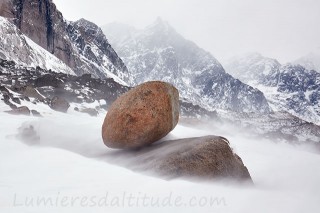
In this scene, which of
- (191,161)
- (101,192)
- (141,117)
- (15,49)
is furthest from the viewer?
(15,49)

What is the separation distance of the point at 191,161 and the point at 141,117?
348 centimetres

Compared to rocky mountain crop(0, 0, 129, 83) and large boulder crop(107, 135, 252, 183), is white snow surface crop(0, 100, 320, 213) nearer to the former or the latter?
large boulder crop(107, 135, 252, 183)

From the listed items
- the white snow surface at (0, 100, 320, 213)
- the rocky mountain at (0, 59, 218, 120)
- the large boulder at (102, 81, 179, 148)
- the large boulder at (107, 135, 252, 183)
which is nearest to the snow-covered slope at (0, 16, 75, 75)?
the rocky mountain at (0, 59, 218, 120)

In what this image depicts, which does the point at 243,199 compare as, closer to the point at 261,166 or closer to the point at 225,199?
the point at 225,199

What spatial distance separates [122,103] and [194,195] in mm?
7282

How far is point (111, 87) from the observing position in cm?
8919

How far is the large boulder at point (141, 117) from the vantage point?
1241 cm

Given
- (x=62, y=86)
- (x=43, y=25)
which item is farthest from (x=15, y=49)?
(x=43, y=25)

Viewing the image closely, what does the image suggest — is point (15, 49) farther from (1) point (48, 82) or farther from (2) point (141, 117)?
(2) point (141, 117)

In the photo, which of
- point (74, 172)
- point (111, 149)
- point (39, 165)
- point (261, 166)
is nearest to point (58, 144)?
point (111, 149)

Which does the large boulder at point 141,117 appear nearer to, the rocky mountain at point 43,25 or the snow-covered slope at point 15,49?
the snow-covered slope at point 15,49

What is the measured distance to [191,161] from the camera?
375 inches

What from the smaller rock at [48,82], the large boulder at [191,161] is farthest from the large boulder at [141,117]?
the smaller rock at [48,82]

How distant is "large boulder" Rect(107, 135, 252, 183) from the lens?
9109 mm
